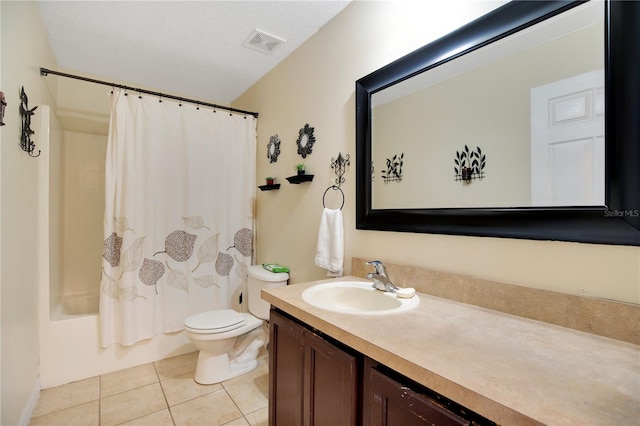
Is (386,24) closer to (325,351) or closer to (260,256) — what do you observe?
(325,351)

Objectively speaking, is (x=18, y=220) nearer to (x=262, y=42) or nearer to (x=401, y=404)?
(x=262, y=42)

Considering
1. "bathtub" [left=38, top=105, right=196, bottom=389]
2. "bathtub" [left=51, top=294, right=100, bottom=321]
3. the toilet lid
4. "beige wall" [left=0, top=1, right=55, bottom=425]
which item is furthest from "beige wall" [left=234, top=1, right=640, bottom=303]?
"bathtub" [left=51, top=294, right=100, bottom=321]

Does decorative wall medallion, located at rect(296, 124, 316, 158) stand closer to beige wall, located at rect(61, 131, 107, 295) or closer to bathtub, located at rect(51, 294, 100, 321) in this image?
beige wall, located at rect(61, 131, 107, 295)

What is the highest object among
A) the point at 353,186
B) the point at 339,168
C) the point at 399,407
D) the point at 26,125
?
the point at 26,125

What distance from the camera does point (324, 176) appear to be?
2035 millimetres

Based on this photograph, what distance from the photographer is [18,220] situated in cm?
154

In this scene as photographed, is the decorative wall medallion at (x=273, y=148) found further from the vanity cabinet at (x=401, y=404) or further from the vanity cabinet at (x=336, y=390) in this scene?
the vanity cabinet at (x=401, y=404)

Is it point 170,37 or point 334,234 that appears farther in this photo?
point 170,37

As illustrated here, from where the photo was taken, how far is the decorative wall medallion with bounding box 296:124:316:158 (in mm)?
2148

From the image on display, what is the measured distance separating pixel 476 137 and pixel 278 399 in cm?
142

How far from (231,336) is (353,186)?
4.30 feet

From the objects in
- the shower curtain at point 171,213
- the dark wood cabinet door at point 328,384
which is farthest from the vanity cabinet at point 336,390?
the shower curtain at point 171,213

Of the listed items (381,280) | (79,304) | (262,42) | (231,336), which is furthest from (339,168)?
(79,304)

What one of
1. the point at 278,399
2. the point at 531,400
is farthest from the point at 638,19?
the point at 278,399
